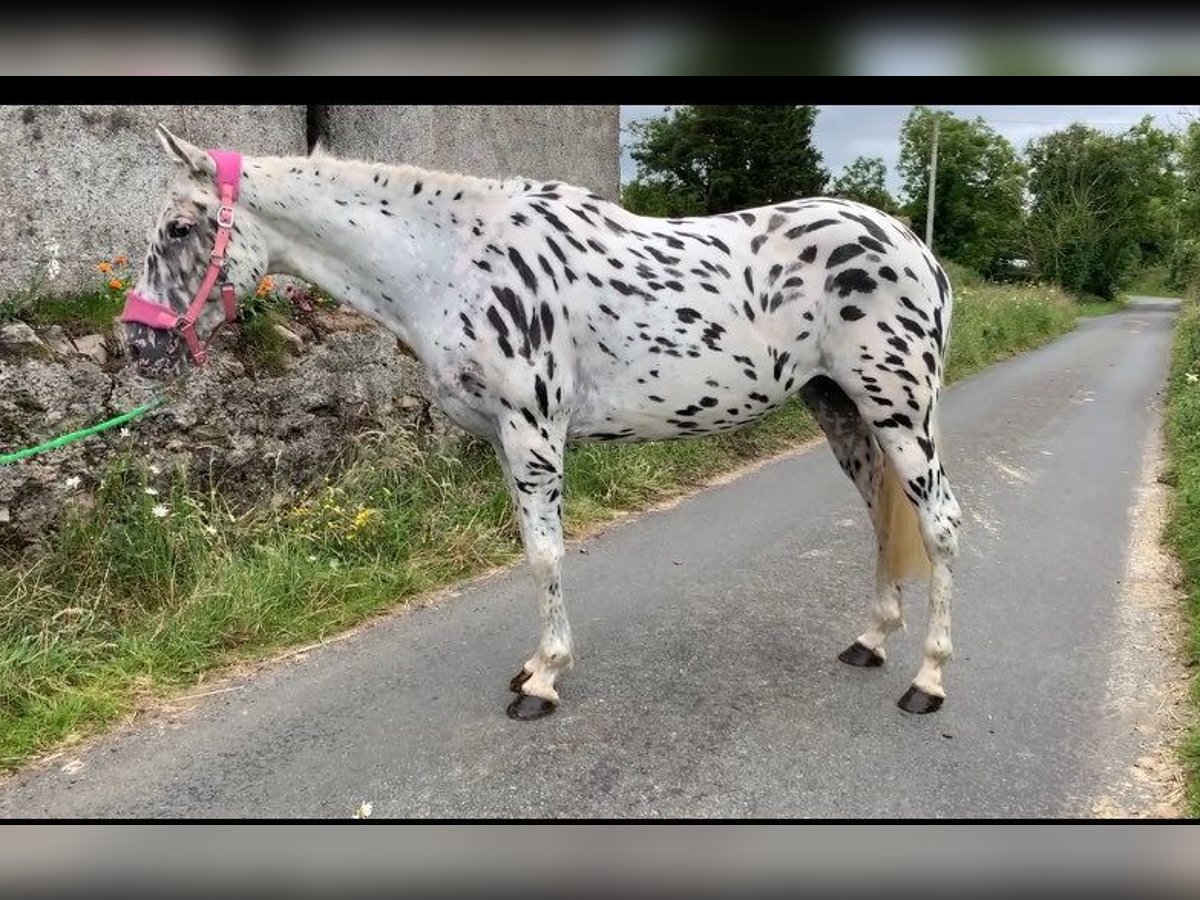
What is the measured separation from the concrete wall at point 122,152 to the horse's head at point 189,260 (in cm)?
42

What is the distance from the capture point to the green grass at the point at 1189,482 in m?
2.50

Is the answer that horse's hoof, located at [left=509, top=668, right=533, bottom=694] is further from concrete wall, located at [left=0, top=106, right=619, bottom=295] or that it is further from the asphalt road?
concrete wall, located at [left=0, top=106, right=619, bottom=295]

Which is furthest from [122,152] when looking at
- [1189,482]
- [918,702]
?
[1189,482]

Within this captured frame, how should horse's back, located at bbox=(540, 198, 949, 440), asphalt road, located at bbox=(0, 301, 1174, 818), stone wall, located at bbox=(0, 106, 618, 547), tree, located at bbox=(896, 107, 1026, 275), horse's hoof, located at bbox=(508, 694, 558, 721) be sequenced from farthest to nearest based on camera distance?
1. stone wall, located at bbox=(0, 106, 618, 547)
2. tree, located at bbox=(896, 107, 1026, 275)
3. horse's hoof, located at bbox=(508, 694, 558, 721)
4. horse's back, located at bbox=(540, 198, 949, 440)
5. asphalt road, located at bbox=(0, 301, 1174, 818)

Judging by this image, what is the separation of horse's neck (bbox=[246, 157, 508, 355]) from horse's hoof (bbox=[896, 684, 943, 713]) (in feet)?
6.43

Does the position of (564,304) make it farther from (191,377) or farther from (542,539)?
(191,377)

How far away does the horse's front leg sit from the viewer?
2.66 m

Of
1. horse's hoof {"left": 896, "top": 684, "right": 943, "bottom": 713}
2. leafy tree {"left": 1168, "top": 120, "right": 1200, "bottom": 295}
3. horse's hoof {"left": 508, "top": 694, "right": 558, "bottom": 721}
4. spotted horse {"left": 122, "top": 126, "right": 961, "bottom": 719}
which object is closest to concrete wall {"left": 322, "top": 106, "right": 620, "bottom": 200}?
spotted horse {"left": 122, "top": 126, "right": 961, "bottom": 719}

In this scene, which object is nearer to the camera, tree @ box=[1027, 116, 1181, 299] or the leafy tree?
tree @ box=[1027, 116, 1181, 299]

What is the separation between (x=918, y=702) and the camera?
2842 millimetres

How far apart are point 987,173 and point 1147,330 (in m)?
4.58

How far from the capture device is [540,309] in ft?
8.54

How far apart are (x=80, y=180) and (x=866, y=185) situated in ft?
10.4
